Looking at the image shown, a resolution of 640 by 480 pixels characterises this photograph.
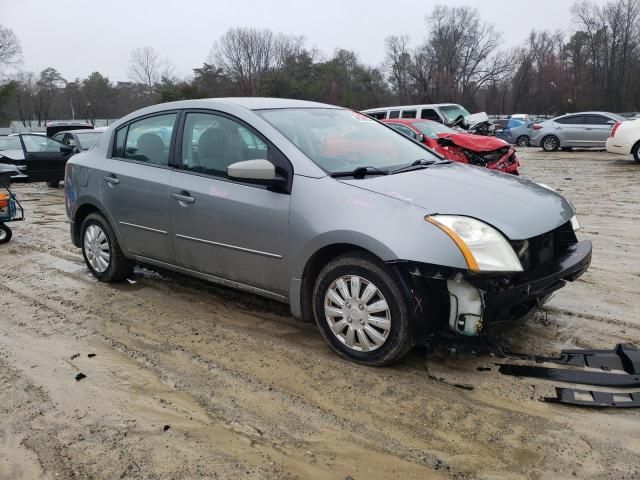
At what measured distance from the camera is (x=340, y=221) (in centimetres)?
333

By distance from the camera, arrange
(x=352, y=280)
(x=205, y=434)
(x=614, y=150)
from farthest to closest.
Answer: (x=614, y=150)
(x=352, y=280)
(x=205, y=434)

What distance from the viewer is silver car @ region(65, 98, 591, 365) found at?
3.09 metres

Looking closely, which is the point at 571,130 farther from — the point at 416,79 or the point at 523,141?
the point at 416,79

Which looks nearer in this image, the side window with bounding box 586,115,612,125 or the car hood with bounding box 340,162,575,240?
the car hood with bounding box 340,162,575,240

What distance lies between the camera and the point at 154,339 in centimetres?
397

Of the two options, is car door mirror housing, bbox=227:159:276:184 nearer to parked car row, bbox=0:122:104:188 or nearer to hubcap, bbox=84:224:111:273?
hubcap, bbox=84:224:111:273

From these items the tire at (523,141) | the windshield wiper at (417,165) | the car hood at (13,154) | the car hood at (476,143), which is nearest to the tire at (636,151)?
the car hood at (476,143)

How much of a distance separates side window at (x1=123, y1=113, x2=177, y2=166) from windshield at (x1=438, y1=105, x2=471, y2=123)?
13.3m

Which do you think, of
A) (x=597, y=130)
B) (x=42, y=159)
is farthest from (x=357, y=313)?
(x=597, y=130)

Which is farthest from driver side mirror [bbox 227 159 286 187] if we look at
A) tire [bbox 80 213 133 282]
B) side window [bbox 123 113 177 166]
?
tire [bbox 80 213 133 282]

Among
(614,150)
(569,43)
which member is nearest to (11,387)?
(614,150)

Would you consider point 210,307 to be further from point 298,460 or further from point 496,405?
point 496,405

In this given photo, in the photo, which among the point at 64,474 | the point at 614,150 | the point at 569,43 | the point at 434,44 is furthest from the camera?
the point at 434,44

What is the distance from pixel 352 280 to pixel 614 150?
14.0m
